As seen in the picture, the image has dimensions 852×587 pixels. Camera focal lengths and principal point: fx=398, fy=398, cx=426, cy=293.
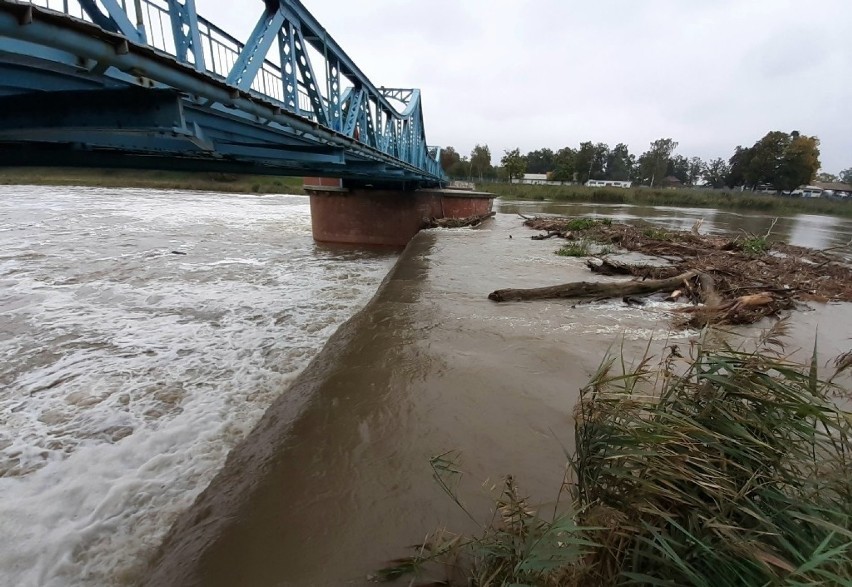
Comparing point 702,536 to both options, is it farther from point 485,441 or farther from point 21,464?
point 21,464

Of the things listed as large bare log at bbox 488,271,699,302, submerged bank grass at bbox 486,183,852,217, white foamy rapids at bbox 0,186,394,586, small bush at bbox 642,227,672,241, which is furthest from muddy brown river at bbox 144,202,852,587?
submerged bank grass at bbox 486,183,852,217

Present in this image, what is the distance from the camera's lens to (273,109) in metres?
5.73

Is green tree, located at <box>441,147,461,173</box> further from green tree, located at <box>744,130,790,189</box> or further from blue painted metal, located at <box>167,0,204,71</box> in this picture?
blue painted metal, located at <box>167,0,204,71</box>

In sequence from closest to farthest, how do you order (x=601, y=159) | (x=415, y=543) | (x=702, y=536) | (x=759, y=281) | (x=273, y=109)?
(x=702, y=536), (x=415, y=543), (x=273, y=109), (x=759, y=281), (x=601, y=159)

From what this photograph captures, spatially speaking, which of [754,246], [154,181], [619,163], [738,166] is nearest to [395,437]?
[754,246]

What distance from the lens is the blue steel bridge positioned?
9.65ft

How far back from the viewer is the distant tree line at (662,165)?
6806 cm

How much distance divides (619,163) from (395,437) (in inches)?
5118

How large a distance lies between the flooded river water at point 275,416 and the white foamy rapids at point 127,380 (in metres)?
0.03

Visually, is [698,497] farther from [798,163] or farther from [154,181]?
[798,163]

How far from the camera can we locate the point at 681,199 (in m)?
60.1

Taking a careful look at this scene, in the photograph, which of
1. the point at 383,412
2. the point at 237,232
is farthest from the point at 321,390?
the point at 237,232

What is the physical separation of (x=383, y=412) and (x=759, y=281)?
29.6 feet

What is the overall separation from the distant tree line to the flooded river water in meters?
77.7
